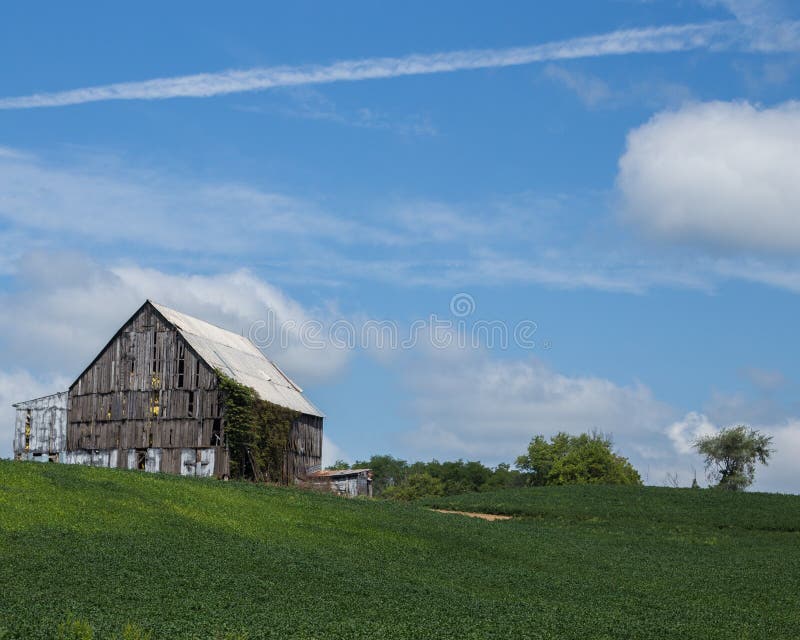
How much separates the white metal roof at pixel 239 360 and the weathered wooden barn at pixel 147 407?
0.19 metres

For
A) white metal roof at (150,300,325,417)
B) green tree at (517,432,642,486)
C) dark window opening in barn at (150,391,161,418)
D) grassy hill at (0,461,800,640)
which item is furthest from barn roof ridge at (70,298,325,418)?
green tree at (517,432,642,486)

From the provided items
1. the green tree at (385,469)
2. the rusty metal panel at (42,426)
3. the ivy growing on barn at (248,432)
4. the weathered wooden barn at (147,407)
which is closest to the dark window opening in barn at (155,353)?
the weathered wooden barn at (147,407)

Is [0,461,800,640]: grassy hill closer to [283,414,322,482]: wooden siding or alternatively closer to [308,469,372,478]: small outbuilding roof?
[283,414,322,482]: wooden siding

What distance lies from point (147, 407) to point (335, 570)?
1549 inches

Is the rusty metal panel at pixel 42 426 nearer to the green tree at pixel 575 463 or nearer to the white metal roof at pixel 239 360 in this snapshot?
the white metal roof at pixel 239 360

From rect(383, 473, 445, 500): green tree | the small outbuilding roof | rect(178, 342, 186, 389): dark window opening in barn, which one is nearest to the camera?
rect(178, 342, 186, 389): dark window opening in barn

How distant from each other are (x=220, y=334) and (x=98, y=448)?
15226 mm

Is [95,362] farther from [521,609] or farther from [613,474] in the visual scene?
[613,474]

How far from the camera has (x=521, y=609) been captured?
2975 centimetres

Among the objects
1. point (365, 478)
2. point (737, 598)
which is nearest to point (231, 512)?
point (737, 598)

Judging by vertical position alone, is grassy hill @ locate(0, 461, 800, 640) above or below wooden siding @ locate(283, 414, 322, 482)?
below

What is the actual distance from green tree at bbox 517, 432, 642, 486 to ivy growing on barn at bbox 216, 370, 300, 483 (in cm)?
4830

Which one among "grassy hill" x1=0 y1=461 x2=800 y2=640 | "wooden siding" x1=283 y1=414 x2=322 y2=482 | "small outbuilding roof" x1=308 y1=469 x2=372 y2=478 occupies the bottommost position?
"grassy hill" x1=0 y1=461 x2=800 y2=640

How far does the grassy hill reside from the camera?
26.2m
